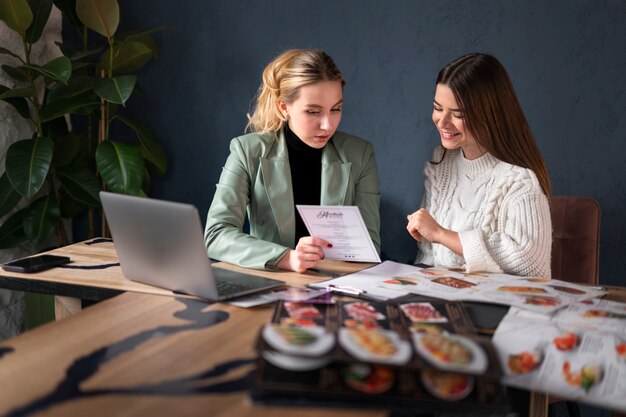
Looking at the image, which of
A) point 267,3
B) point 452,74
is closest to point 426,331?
point 452,74

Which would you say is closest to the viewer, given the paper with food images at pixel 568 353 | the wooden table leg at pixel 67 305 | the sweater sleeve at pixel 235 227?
the paper with food images at pixel 568 353


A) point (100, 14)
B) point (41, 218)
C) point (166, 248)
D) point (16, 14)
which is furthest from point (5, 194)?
point (166, 248)

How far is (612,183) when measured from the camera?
2.57 metres

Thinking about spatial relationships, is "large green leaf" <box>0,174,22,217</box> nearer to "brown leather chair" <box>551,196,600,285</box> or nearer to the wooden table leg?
→ the wooden table leg

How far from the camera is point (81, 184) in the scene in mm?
3074

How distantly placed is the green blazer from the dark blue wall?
66cm

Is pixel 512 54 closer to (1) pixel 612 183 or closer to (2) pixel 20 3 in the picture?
(1) pixel 612 183

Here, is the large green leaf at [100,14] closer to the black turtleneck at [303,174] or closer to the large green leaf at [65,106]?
the large green leaf at [65,106]

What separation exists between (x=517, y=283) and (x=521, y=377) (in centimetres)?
58

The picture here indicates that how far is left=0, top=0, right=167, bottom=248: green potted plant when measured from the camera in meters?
2.83

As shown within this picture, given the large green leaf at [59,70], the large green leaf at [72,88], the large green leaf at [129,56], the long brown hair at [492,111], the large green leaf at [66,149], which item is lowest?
the large green leaf at [66,149]

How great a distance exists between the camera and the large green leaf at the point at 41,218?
3023 mm

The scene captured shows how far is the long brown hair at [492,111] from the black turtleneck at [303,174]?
497 mm

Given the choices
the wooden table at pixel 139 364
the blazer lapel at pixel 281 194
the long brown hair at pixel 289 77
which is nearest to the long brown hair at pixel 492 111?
the long brown hair at pixel 289 77
